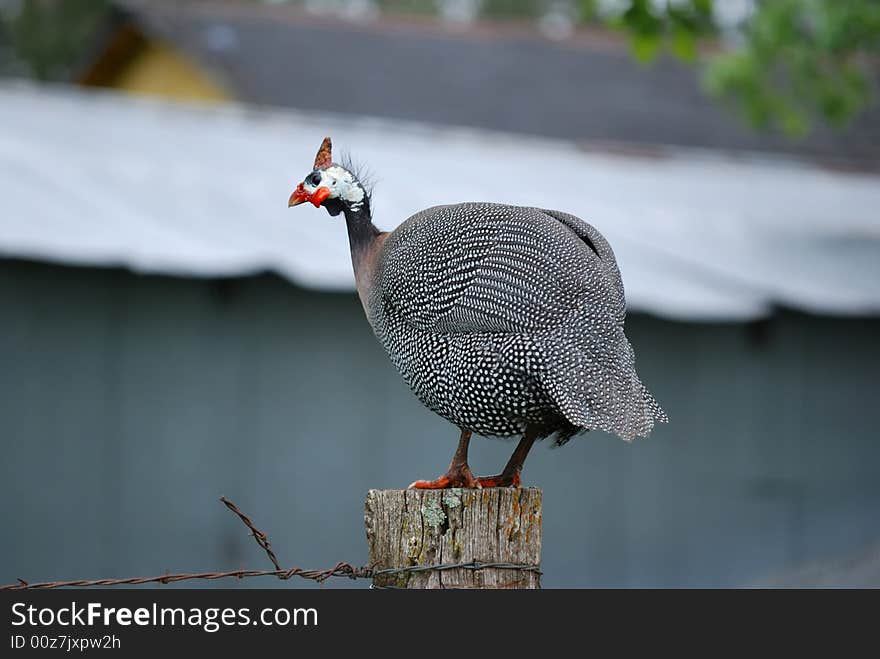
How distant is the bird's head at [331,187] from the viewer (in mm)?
4125

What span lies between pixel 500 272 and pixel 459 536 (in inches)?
29.6

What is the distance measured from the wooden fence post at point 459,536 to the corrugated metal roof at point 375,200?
426 cm

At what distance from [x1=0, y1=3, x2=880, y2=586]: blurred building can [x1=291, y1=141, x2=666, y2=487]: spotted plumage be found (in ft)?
12.5

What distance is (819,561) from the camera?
9648 mm

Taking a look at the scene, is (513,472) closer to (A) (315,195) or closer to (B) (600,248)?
(B) (600,248)

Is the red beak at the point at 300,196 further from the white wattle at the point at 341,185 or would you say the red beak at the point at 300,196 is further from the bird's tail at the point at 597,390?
the bird's tail at the point at 597,390

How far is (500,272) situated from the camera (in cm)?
372

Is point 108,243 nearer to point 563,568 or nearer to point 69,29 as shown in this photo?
point 563,568

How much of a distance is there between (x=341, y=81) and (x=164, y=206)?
533 inches

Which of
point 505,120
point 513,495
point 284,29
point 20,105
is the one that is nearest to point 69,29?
point 284,29

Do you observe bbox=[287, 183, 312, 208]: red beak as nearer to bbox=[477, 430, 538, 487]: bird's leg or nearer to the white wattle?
the white wattle
